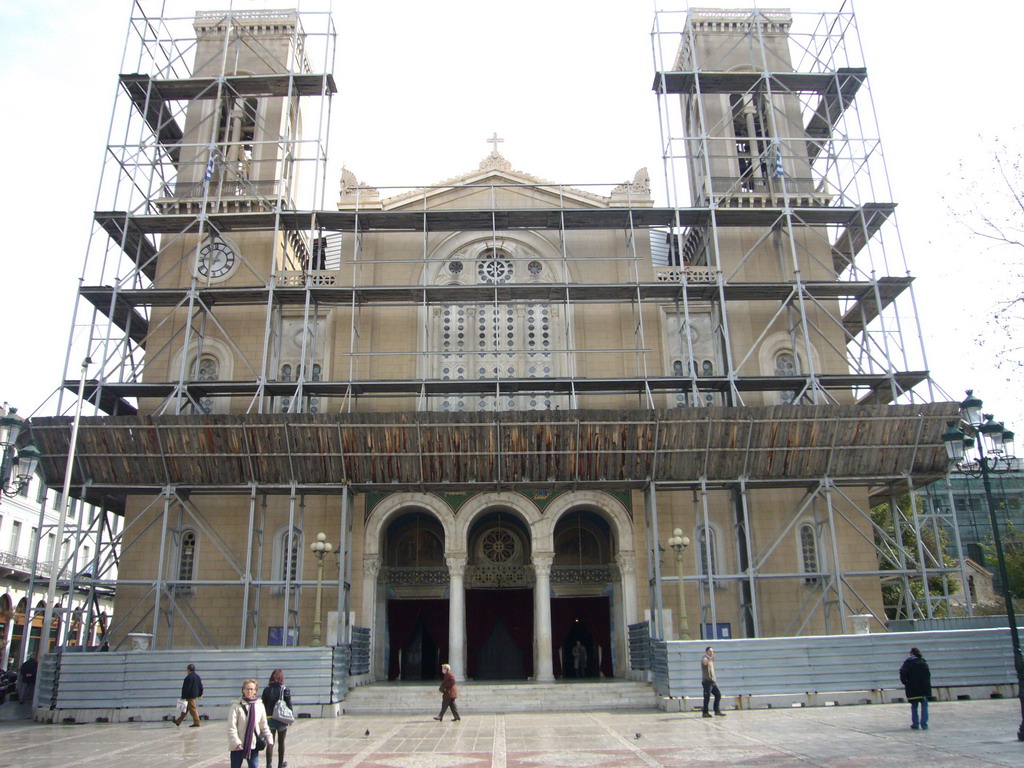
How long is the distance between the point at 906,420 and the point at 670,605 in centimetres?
882

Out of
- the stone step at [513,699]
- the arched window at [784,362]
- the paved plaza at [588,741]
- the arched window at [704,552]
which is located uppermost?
the arched window at [784,362]

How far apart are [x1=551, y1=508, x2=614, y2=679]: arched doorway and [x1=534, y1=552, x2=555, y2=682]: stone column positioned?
2507 mm

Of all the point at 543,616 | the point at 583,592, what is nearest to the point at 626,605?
the point at 543,616

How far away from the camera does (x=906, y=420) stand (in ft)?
79.6

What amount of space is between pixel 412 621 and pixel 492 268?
494 inches

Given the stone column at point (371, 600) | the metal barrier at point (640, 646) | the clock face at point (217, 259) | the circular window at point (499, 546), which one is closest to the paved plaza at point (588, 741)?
the metal barrier at point (640, 646)

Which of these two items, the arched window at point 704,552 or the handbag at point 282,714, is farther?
the arched window at point 704,552

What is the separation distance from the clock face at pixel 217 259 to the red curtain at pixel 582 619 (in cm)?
1612

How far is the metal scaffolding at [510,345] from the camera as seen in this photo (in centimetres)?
2458

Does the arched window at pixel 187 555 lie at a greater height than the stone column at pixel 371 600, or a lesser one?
greater

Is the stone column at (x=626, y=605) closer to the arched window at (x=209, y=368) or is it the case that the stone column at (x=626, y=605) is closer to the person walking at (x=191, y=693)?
the person walking at (x=191, y=693)

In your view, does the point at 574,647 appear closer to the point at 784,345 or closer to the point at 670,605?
the point at 670,605

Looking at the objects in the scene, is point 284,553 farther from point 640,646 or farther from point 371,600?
point 640,646

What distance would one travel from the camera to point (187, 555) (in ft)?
87.7
